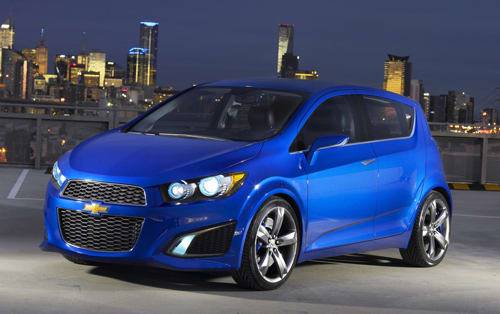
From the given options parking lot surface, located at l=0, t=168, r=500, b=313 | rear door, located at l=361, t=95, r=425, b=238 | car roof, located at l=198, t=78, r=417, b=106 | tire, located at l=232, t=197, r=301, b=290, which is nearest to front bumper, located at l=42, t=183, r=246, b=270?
tire, located at l=232, t=197, r=301, b=290

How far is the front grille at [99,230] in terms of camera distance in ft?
23.4

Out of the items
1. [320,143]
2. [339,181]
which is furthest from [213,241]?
[339,181]

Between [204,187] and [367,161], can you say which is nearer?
[204,187]

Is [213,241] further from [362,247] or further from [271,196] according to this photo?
[362,247]

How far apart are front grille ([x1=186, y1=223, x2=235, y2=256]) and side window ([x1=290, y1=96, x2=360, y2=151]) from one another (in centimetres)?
107

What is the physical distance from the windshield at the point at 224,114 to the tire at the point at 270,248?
62 cm

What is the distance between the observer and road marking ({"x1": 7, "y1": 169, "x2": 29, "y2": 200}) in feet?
49.3

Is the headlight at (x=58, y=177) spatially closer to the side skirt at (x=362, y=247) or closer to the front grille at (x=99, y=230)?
the front grille at (x=99, y=230)

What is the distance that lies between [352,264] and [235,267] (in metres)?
2.29

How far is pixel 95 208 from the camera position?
23.6 feet

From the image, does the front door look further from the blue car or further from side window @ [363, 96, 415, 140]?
side window @ [363, 96, 415, 140]

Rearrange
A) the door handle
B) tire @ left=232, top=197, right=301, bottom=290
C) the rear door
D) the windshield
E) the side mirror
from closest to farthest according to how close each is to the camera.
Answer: tire @ left=232, top=197, right=301, bottom=290
the side mirror
the windshield
the door handle
the rear door

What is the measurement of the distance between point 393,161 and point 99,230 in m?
2.89

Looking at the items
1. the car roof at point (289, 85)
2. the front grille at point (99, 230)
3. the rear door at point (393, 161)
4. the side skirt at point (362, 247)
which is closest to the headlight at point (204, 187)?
the front grille at point (99, 230)
